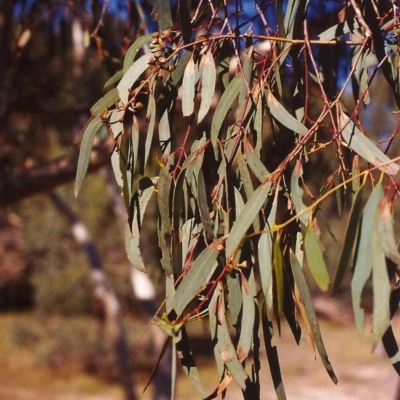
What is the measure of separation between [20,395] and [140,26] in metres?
7.21

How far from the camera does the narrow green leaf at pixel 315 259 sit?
111 centimetres

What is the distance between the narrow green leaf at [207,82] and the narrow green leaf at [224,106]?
0.03m

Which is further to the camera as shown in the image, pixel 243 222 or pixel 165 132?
pixel 165 132

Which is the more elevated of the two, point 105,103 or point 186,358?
point 105,103

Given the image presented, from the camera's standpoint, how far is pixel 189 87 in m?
1.43

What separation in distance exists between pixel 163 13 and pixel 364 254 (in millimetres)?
713

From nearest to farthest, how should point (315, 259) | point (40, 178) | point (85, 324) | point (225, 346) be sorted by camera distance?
point (315, 259), point (225, 346), point (40, 178), point (85, 324)

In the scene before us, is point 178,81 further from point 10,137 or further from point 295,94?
point 10,137

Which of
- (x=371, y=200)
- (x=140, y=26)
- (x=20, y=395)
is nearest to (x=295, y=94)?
(x=371, y=200)

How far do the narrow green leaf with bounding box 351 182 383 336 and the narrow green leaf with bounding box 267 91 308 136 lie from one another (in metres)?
0.29

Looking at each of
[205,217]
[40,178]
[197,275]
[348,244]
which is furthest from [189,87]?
[40,178]

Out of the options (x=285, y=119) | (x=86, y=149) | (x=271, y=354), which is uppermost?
(x=86, y=149)

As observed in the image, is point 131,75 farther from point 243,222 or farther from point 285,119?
point 243,222

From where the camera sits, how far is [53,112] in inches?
156
